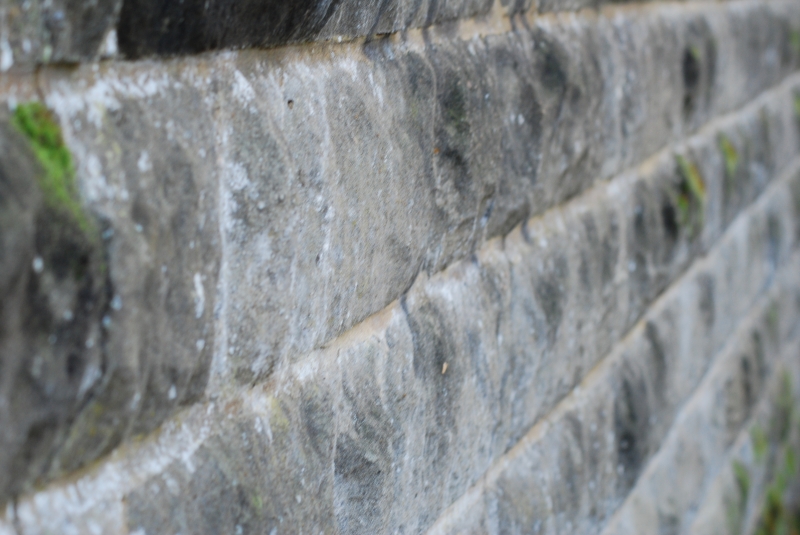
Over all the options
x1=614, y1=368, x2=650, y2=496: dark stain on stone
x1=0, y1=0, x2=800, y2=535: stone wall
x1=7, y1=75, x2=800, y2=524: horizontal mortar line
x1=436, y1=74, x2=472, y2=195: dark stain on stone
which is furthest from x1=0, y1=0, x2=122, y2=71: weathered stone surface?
x1=614, y1=368, x2=650, y2=496: dark stain on stone

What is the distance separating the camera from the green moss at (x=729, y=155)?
2.18m

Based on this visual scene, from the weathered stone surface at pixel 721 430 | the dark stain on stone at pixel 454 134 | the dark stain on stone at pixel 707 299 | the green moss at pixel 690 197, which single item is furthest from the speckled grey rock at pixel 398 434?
the dark stain on stone at pixel 707 299

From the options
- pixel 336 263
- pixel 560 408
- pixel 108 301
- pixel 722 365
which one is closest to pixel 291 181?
pixel 336 263

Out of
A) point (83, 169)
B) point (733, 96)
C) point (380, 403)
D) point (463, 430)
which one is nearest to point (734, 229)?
point (733, 96)

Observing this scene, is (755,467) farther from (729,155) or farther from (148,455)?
(148,455)

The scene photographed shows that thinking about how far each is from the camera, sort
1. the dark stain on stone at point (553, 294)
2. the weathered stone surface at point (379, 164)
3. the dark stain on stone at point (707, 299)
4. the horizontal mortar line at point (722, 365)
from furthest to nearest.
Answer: the dark stain on stone at point (707, 299)
the horizontal mortar line at point (722, 365)
the dark stain on stone at point (553, 294)
the weathered stone surface at point (379, 164)

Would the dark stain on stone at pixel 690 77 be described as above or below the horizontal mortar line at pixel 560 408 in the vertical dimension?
above

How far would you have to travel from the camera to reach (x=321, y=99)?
69 cm

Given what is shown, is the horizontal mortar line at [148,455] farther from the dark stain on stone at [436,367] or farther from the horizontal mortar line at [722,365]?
the horizontal mortar line at [722,365]

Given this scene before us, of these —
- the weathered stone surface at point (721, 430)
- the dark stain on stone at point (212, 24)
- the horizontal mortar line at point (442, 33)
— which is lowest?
the weathered stone surface at point (721, 430)

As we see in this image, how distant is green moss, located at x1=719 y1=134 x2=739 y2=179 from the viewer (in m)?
2.18

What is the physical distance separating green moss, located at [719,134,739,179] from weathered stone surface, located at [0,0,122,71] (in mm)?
2013

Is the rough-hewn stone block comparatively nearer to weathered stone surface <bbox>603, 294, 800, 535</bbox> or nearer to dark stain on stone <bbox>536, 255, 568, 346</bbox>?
dark stain on stone <bbox>536, 255, 568, 346</bbox>

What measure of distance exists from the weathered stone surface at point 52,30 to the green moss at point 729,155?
6.60 ft
